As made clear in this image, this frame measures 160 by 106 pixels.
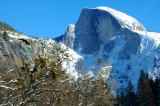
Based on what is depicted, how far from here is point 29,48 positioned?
125 metres

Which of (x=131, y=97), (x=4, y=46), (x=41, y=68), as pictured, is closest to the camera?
(x=41, y=68)

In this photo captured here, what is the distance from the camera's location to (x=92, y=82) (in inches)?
1077

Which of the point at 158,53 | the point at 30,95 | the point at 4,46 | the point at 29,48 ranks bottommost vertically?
the point at 30,95

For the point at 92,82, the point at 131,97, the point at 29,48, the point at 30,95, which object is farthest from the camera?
the point at 29,48

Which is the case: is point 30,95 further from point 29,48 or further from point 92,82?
point 29,48

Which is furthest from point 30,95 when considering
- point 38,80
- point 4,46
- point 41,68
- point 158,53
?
point 158,53

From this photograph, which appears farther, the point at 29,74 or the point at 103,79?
the point at 103,79

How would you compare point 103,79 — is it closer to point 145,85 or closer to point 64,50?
point 64,50

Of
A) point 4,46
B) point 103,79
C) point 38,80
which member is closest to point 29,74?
point 38,80

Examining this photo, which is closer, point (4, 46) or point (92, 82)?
point (92, 82)

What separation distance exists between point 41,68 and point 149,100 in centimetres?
3214

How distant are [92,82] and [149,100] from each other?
18.1m

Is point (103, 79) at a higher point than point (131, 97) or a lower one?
lower

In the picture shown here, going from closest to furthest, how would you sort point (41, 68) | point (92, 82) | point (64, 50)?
point (41, 68)
point (64, 50)
point (92, 82)
